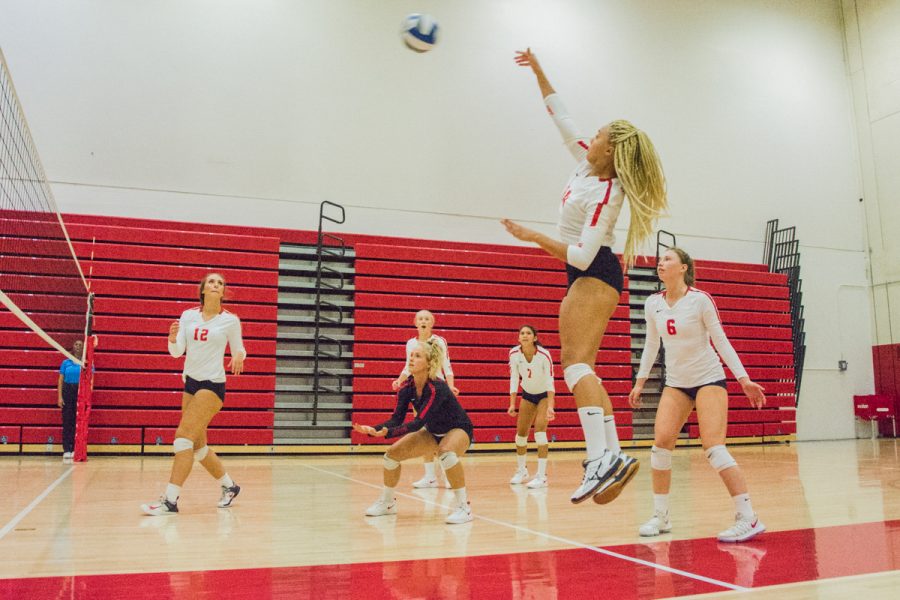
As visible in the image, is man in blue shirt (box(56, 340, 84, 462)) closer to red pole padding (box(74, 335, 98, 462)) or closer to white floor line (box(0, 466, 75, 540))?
red pole padding (box(74, 335, 98, 462))

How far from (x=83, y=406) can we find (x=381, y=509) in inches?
229

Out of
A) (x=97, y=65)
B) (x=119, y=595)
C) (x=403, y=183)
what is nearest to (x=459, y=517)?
(x=119, y=595)

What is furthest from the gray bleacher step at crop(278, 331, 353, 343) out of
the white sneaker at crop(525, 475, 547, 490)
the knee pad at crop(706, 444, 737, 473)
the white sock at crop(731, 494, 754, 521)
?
the white sock at crop(731, 494, 754, 521)

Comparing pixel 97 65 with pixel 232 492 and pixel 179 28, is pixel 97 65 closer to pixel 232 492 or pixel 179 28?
pixel 179 28

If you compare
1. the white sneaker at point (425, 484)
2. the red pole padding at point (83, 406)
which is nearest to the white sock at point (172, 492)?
the white sneaker at point (425, 484)

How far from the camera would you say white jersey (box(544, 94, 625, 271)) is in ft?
10.8

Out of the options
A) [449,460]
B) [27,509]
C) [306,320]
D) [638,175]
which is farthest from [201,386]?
[306,320]

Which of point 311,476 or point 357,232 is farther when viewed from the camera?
point 357,232

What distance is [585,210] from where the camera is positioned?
136 inches

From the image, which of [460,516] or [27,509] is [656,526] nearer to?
[460,516]

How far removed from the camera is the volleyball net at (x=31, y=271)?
25.2 feet

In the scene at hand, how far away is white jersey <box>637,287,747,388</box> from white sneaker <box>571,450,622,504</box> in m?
1.26

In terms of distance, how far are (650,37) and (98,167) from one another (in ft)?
34.6

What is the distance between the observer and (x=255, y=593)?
2818 millimetres
